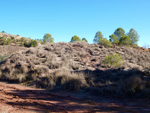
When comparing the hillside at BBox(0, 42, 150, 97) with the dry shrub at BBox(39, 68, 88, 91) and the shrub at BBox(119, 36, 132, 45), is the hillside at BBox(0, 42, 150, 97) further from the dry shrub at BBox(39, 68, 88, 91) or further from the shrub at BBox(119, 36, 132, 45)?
the shrub at BBox(119, 36, 132, 45)

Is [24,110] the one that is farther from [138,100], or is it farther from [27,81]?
[27,81]

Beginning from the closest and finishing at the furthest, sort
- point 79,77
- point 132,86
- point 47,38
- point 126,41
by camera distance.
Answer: point 132,86 → point 79,77 → point 126,41 → point 47,38

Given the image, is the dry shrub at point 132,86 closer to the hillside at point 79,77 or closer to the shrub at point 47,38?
the hillside at point 79,77

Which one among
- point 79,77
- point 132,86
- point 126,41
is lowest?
point 132,86

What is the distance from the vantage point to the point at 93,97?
8.09 meters

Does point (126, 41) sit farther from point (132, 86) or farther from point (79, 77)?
point (132, 86)

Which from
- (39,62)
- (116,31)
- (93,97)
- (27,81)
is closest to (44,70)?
(27,81)

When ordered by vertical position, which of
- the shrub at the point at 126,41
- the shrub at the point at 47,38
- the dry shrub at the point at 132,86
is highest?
the shrub at the point at 47,38

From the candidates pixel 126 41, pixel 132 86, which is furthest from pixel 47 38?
pixel 132 86

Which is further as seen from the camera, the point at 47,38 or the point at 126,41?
the point at 47,38

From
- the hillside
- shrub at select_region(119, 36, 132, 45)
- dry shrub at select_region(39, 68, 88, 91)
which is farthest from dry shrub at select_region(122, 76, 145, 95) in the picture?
shrub at select_region(119, 36, 132, 45)

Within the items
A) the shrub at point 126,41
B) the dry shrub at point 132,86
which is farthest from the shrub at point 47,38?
the dry shrub at point 132,86

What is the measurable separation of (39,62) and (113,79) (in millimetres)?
8657

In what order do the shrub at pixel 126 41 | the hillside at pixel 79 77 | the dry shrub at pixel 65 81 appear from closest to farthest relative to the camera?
the hillside at pixel 79 77, the dry shrub at pixel 65 81, the shrub at pixel 126 41
